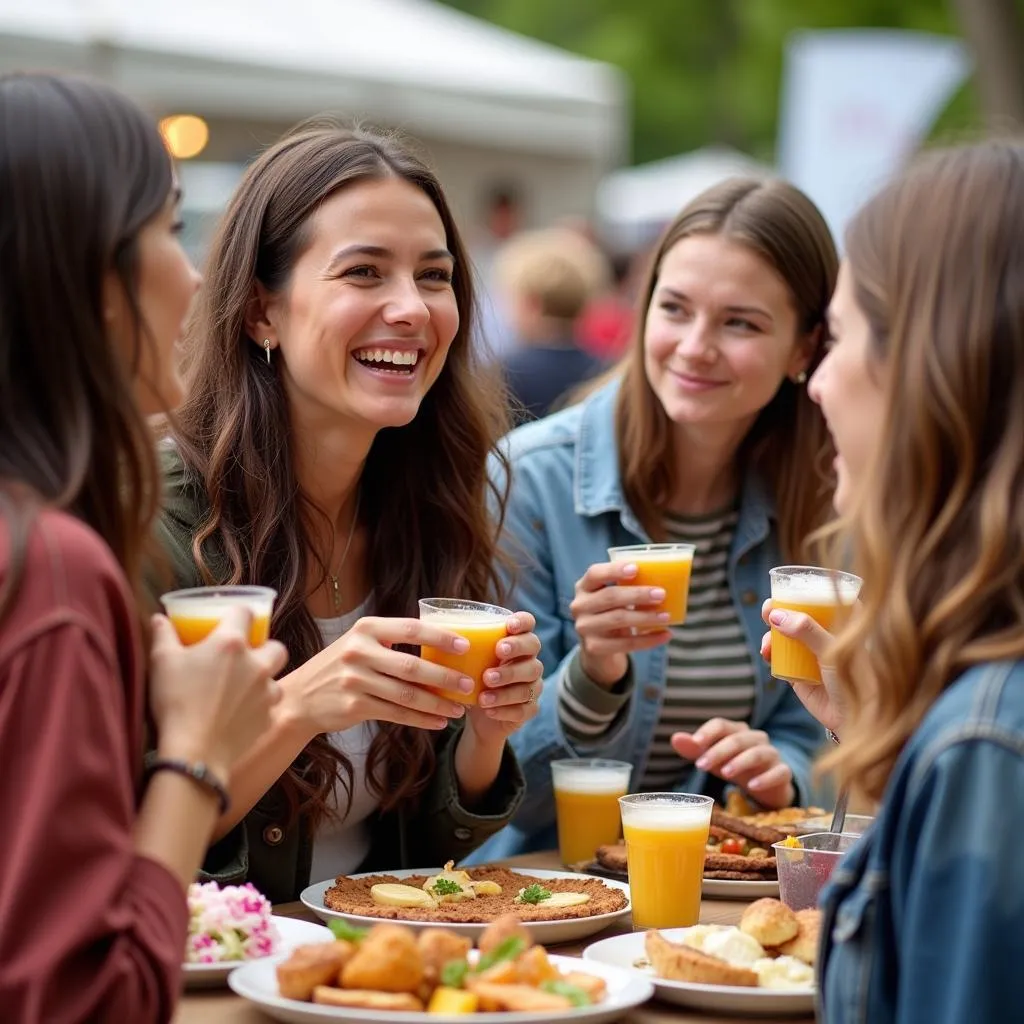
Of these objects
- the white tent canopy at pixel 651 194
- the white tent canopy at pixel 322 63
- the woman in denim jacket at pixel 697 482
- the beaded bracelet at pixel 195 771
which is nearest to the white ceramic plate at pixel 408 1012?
the beaded bracelet at pixel 195 771

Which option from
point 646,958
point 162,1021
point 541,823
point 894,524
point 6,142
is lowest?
point 541,823

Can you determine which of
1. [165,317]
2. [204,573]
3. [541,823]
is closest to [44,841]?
[165,317]

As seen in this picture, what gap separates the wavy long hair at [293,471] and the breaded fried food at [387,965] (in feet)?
3.31

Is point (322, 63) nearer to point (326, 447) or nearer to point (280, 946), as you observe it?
point (326, 447)

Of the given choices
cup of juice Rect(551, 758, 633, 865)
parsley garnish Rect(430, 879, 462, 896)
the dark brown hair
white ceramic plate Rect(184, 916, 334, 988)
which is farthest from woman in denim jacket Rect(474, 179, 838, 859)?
the dark brown hair

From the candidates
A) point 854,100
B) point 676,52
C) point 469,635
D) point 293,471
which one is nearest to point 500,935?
point 469,635

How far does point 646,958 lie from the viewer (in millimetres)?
2531

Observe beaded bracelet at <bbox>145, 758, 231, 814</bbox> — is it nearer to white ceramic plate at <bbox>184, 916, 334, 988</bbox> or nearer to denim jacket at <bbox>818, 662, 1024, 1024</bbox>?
white ceramic plate at <bbox>184, 916, 334, 988</bbox>

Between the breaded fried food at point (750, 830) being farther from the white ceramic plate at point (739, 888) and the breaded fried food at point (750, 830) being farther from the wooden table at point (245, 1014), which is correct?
the wooden table at point (245, 1014)

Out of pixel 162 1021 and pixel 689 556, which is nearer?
pixel 162 1021

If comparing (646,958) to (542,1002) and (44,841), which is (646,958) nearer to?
(542,1002)

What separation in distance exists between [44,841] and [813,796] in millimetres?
2434

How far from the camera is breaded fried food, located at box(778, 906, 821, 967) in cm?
247

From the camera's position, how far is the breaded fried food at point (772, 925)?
250 centimetres
